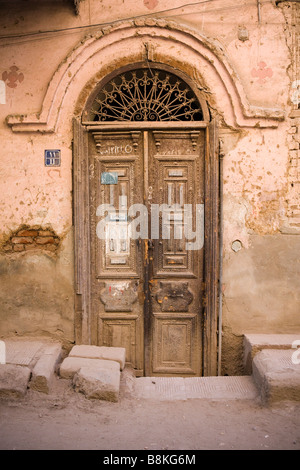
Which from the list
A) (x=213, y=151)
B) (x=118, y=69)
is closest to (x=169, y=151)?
(x=213, y=151)

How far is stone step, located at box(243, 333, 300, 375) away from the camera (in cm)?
391

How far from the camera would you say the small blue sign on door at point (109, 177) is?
421cm

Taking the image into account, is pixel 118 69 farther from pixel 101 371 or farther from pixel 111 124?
pixel 101 371

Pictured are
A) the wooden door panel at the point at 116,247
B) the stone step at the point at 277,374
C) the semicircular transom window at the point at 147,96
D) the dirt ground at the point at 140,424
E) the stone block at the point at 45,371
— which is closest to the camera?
the dirt ground at the point at 140,424

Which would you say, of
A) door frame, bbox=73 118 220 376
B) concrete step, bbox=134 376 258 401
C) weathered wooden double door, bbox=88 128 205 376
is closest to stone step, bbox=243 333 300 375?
concrete step, bbox=134 376 258 401

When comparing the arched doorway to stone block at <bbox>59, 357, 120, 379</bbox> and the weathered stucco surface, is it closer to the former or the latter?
the weathered stucco surface

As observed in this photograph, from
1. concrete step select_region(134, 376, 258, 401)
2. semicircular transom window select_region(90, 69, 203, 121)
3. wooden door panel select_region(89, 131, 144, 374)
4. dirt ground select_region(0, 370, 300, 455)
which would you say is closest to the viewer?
dirt ground select_region(0, 370, 300, 455)

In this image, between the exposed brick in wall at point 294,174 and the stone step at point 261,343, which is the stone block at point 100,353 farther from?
the exposed brick in wall at point 294,174

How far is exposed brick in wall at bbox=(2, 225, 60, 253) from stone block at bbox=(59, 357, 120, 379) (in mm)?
1214

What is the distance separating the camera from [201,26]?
4043 millimetres

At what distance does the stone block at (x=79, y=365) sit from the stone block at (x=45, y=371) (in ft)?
0.35

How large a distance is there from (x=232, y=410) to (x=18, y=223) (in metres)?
2.89

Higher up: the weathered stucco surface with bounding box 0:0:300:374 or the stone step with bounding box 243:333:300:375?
the weathered stucco surface with bounding box 0:0:300:374

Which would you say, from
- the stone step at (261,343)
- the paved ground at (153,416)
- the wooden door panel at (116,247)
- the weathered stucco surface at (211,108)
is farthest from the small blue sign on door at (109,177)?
the stone step at (261,343)
